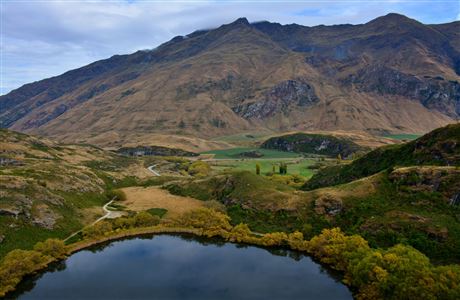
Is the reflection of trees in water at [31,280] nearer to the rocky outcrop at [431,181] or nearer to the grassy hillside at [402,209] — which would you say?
the grassy hillside at [402,209]

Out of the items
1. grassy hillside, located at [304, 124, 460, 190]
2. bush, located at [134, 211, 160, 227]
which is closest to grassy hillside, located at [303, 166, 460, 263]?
grassy hillside, located at [304, 124, 460, 190]

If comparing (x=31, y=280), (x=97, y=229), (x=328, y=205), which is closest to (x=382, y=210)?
(x=328, y=205)

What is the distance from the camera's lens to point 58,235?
14888cm

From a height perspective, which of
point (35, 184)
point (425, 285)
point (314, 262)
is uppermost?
point (35, 184)

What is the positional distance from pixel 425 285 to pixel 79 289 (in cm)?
8687

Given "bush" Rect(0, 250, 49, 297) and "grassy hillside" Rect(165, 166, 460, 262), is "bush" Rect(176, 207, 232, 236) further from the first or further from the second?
"bush" Rect(0, 250, 49, 297)

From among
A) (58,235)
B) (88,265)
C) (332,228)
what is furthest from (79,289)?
(332,228)

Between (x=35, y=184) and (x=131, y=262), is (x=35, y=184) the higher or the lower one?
the higher one

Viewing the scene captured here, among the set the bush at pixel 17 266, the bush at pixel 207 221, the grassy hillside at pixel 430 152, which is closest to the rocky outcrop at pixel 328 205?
the bush at pixel 207 221

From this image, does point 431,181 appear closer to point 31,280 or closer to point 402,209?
point 402,209

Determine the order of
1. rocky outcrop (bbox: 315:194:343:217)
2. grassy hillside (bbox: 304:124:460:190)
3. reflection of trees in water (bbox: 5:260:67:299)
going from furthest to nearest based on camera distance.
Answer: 1. grassy hillside (bbox: 304:124:460:190)
2. rocky outcrop (bbox: 315:194:343:217)
3. reflection of trees in water (bbox: 5:260:67:299)

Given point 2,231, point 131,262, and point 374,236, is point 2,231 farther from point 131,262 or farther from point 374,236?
point 374,236

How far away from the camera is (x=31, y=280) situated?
11550 centimetres

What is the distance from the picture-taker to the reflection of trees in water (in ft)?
354
